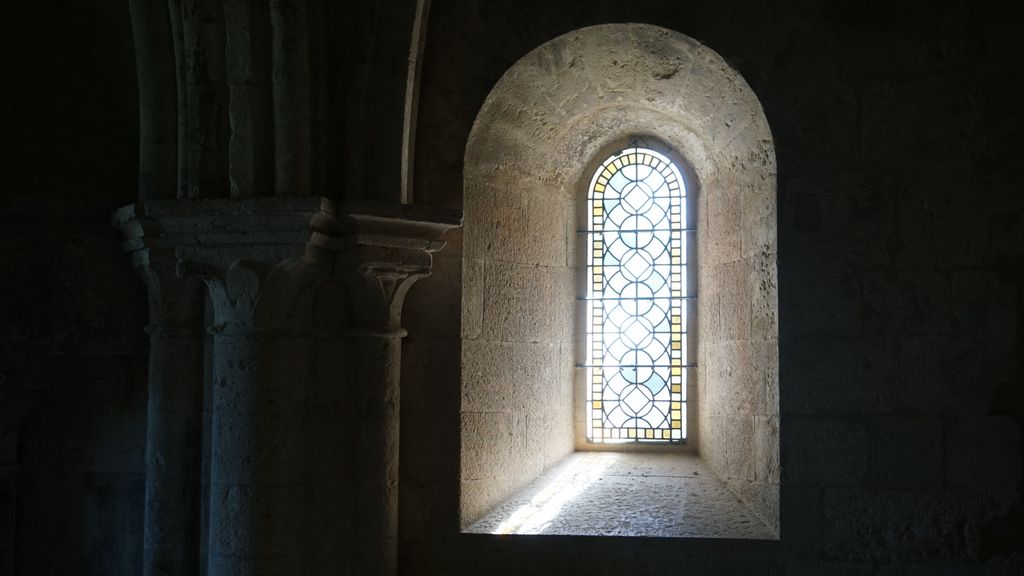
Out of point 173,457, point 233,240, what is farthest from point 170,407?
point 233,240

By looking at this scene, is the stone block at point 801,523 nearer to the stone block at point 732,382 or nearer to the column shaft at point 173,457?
the stone block at point 732,382

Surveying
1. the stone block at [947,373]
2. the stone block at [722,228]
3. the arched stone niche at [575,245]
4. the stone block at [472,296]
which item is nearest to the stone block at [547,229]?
the arched stone niche at [575,245]

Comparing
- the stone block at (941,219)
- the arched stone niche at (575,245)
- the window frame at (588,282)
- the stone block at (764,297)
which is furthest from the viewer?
the window frame at (588,282)

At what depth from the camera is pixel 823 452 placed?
3.82m

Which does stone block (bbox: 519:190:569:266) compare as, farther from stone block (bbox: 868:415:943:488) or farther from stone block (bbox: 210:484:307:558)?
stone block (bbox: 868:415:943:488)

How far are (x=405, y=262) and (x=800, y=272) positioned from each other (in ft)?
5.02

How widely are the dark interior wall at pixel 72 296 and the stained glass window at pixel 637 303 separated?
2194 millimetres

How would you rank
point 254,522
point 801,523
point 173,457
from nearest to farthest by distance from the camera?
point 254,522 → point 801,523 → point 173,457

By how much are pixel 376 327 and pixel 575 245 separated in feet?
5.11

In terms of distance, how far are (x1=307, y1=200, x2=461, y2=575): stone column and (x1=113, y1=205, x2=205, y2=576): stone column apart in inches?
25.8

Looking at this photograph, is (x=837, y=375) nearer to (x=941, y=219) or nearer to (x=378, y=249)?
(x=941, y=219)

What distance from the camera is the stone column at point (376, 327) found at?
12.6ft

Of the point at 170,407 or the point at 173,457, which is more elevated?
the point at 170,407

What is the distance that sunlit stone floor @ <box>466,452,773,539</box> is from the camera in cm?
397
